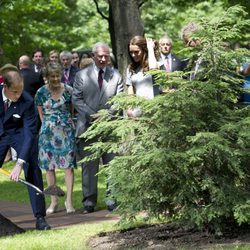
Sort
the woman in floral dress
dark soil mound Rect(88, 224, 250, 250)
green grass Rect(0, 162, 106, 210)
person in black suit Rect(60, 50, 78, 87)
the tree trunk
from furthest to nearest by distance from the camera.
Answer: person in black suit Rect(60, 50, 78, 87)
the tree trunk
green grass Rect(0, 162, 106, 210)
the woman in floral dress
dark soil mound Rect(88, 224, 250, 250)

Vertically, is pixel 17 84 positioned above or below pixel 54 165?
above

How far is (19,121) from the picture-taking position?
10.4 m

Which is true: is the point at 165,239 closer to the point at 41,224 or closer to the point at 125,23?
the point at 41,224

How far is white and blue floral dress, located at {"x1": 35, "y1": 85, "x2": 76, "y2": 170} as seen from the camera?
12.8 meters

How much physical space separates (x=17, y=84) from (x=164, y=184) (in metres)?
2.49

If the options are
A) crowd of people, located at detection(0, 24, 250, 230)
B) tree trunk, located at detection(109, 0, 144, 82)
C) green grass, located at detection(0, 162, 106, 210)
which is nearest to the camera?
crowd of people, located at detection(0, 24, 250, 230)

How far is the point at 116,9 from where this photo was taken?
1617cm

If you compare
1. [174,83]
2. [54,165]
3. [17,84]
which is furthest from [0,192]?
[174,83]

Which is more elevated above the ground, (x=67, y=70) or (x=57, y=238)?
(x=67, y=70)

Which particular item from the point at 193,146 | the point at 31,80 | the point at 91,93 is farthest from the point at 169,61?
the point at 31,80

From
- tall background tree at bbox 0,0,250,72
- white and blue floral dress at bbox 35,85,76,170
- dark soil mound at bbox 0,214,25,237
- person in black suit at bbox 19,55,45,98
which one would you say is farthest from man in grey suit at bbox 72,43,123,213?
tall background tree at bbox 0,0,250,72

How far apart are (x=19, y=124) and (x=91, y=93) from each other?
215cm

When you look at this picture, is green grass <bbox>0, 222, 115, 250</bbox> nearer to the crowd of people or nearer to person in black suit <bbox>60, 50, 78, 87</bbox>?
the crowd of people

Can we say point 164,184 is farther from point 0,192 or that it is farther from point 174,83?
point 0,192
